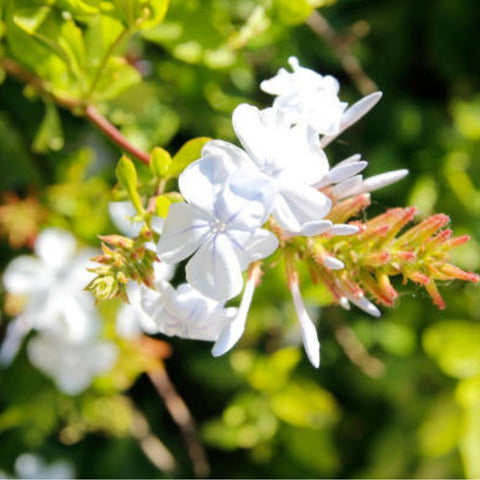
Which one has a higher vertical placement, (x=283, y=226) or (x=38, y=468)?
(x=283, y=226)

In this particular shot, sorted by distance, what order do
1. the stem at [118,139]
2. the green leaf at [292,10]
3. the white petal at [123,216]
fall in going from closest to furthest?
1. the stem at [118,139]
2. the green leaf at [292,10]
3. the white petal at [123,216]

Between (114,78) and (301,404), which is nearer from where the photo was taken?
(114,78)

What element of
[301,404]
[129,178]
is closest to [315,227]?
[129,178]

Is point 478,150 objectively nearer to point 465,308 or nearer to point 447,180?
point 447,180

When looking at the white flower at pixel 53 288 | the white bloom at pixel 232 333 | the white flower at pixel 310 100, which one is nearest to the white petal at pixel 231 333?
the white bloom at pixel 232 333

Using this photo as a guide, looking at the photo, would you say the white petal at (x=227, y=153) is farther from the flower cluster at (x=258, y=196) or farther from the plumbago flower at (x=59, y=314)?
the plumbago flower at (x=59, y=314)

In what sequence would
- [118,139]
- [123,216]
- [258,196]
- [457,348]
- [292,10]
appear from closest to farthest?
[258,196], [118,139], [292,10], [123,216], [457,348]

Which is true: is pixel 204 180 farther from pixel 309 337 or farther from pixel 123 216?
pixel 123 216
